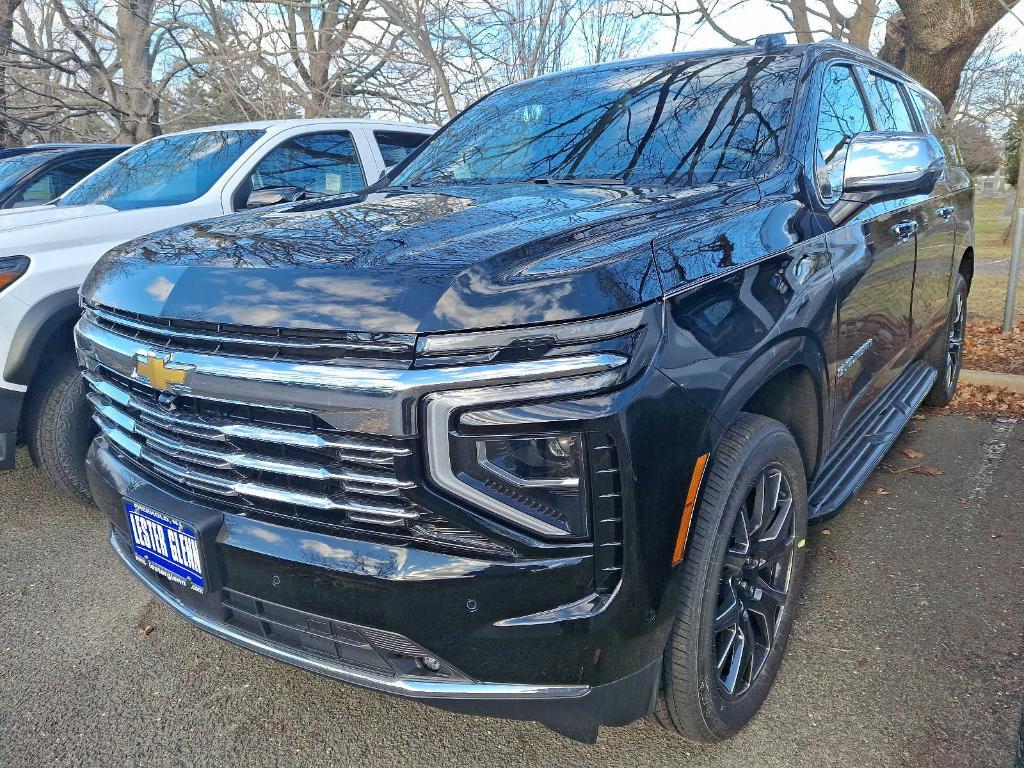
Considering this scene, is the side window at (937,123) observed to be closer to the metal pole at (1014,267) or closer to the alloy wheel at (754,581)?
the metal pole at (1014,267)

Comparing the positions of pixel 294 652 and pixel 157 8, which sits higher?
pixel 157 8

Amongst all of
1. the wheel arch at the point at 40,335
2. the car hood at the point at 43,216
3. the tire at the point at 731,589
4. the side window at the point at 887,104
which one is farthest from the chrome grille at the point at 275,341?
the side window at the point at 887,104

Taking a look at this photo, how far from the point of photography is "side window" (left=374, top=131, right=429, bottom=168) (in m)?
5.89

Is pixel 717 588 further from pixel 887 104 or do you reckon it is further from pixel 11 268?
pixel 11 268

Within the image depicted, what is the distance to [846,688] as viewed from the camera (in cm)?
246

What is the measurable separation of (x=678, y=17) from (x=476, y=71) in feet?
10.0

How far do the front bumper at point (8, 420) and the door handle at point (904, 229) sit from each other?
365 centimetres

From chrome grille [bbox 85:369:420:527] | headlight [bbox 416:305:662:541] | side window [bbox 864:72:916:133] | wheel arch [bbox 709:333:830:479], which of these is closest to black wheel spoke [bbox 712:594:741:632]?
wheel arch [bbox 709:333:830:479]

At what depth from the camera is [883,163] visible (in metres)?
2.61

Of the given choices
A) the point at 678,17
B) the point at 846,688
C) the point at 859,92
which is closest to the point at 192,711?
the point at 846,688

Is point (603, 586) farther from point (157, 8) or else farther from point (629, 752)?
point (157, 8)

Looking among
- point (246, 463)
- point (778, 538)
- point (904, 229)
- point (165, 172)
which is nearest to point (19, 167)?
point (165, 172)

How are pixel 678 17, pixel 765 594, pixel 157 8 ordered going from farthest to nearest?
1. pixel 157 8
2. pixel 678 17
3. pixel 765 594

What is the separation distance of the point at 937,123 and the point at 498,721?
14.4 feet
